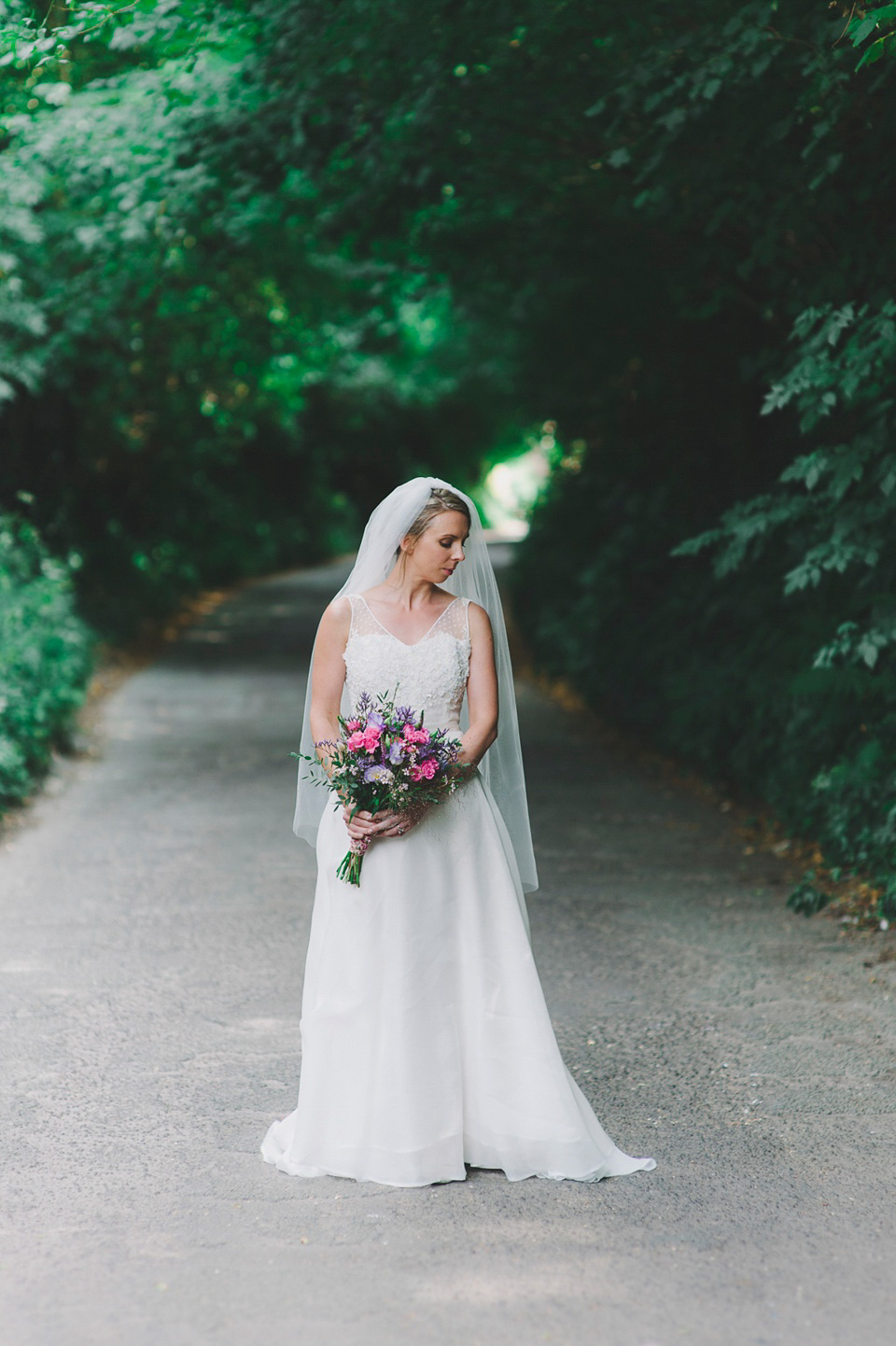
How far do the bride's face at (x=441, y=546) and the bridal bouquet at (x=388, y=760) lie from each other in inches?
18.3

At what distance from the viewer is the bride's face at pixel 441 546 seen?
4.54m

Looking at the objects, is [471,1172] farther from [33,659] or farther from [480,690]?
[33,659]

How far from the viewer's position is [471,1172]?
177 inches

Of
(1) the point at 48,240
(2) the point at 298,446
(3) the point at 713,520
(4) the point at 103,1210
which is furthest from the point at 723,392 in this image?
(2) the point at 298,446

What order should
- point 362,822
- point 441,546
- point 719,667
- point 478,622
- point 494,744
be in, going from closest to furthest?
point 362,822 → point 441,546 → point 478,622 → point 494,744 → point 719,667

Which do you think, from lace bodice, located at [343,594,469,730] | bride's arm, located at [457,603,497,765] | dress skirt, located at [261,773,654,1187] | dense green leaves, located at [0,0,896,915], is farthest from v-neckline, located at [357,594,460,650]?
dense green leaves, located at [0,0,896,915]

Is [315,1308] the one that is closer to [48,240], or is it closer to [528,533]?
[48,240]

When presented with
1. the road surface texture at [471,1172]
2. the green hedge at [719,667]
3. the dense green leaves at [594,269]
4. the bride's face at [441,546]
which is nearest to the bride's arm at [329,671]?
the bride's face at [441,546]

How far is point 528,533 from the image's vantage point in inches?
738

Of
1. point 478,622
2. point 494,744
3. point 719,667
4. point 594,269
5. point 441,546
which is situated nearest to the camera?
point 441,546

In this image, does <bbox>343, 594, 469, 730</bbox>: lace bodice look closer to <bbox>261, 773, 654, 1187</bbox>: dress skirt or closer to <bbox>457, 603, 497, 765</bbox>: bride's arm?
<bbox>457, 603, 497, 765</bbox>: bride's arm

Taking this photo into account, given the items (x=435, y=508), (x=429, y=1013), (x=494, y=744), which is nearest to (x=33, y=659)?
(x=494, y=744)

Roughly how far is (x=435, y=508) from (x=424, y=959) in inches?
57.7

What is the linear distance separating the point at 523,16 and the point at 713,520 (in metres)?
4.68
